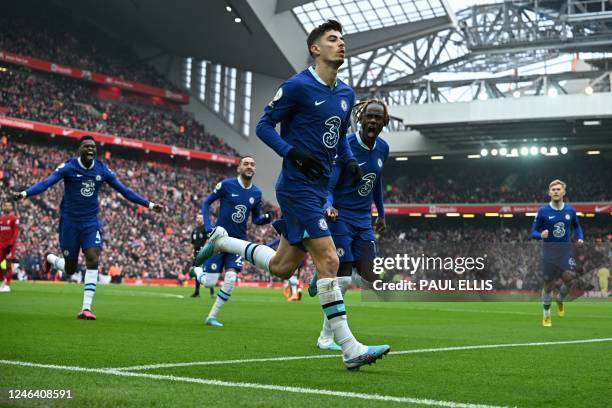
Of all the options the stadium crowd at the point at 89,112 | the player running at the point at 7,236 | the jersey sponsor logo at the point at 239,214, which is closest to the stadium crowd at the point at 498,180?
the stadium crowd at the point at 89,112

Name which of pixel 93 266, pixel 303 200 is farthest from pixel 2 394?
pixel 93 266

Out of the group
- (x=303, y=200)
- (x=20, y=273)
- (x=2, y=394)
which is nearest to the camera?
(x=2, y=394)

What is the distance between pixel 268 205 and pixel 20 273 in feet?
82.0

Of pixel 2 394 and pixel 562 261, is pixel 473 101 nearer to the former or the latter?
pixel 562 261

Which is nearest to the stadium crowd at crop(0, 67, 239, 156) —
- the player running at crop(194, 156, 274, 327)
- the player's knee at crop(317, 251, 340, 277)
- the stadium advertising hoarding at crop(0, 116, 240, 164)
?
the stadium advertising hoarding at crop(0, 116, 240, 164)

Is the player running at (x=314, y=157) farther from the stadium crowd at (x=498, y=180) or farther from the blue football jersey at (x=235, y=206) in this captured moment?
the stadium crowd at (x=498, y=180)

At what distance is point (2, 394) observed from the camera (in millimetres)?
4578

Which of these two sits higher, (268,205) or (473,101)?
(473,101)

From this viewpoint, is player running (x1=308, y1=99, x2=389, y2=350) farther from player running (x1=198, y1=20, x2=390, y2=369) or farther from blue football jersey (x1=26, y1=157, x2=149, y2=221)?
blue football jersey (x1=26, y1=157, x2=149, y2=221)

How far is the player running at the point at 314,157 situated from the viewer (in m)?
6.61

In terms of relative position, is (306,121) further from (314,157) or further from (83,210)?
(83,210)

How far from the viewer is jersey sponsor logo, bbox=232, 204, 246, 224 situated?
12938 millimetres

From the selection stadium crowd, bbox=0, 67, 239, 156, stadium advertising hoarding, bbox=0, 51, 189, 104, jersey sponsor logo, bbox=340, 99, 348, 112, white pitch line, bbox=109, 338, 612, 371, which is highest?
stadium advertising hoarding, bbox=0, 51, 189, 104

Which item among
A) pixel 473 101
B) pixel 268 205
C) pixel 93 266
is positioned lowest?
pixel 93 266
